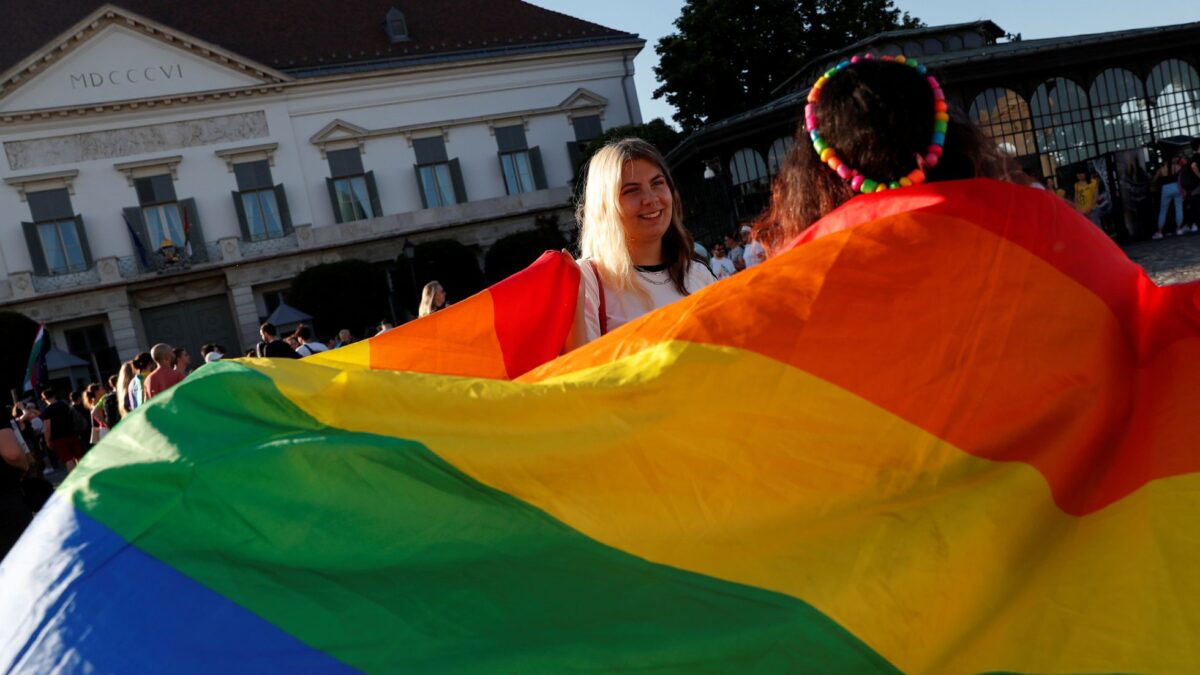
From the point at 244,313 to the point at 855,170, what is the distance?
3596 centimetres

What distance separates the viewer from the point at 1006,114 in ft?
75.5

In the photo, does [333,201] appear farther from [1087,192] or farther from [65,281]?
[1087,192]

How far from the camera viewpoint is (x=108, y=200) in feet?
117

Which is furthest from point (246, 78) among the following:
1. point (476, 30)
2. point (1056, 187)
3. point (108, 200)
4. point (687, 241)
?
point (687, 241)

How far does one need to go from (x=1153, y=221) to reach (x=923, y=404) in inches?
737

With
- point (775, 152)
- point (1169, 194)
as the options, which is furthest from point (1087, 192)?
point (775, 152)

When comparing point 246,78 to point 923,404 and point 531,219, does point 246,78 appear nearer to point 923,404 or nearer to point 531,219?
point 531,219

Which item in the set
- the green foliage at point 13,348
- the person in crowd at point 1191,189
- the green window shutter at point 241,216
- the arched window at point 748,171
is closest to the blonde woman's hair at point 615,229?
the person in crowd at point 1191,189

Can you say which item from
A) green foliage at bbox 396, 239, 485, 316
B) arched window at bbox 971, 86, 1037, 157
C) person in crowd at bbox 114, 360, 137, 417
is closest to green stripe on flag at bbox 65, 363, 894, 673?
person in crowd at bbox 114, 360, 137, 417

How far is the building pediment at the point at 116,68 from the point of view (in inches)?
1367

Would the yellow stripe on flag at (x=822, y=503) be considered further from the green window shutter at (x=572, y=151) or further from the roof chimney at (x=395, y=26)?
the roof chimney at (x=395, y=26)

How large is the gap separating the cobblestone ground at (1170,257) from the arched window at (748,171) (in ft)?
29.3

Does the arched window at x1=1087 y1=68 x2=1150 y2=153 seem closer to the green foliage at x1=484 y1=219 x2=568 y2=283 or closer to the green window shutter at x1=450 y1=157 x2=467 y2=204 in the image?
the green foliage at x1=484 y1=219 x2=568 y2=283

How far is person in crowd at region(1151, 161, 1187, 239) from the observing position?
17984mm
